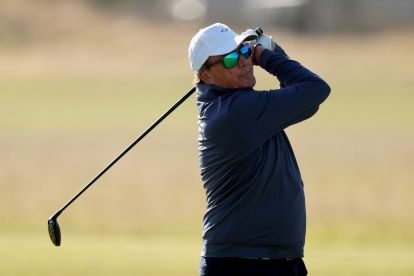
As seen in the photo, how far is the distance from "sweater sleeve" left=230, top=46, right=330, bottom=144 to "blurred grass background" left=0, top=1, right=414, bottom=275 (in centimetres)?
474

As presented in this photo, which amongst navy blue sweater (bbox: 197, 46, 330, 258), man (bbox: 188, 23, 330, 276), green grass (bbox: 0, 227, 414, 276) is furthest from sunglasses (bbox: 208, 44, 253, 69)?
green grass (bbox: 0, 227, 414, 276)

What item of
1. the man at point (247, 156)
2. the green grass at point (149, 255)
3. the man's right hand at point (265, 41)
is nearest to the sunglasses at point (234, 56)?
the man at point (247, 156)

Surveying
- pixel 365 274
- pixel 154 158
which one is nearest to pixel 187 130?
pixel 154 158

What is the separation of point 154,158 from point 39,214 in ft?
20.8

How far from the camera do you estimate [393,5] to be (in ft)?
208

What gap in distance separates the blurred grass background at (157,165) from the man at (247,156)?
15.0 feet

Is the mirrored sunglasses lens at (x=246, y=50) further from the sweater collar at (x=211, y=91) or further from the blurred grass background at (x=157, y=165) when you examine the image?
the blurred grass background at (x=157, y=165)

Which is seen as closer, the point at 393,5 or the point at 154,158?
the point at 154,158

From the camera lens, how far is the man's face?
504 cm

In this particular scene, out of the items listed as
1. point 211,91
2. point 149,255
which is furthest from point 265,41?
point 149,255

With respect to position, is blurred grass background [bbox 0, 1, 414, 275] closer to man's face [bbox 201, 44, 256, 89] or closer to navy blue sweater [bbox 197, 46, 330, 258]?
navy blue sweater [bbox 197, 46, 330, 258]

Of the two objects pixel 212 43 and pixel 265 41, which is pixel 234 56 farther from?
pixel 265 41

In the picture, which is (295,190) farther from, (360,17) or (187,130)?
(360,17)

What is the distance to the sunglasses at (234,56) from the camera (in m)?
5.02
